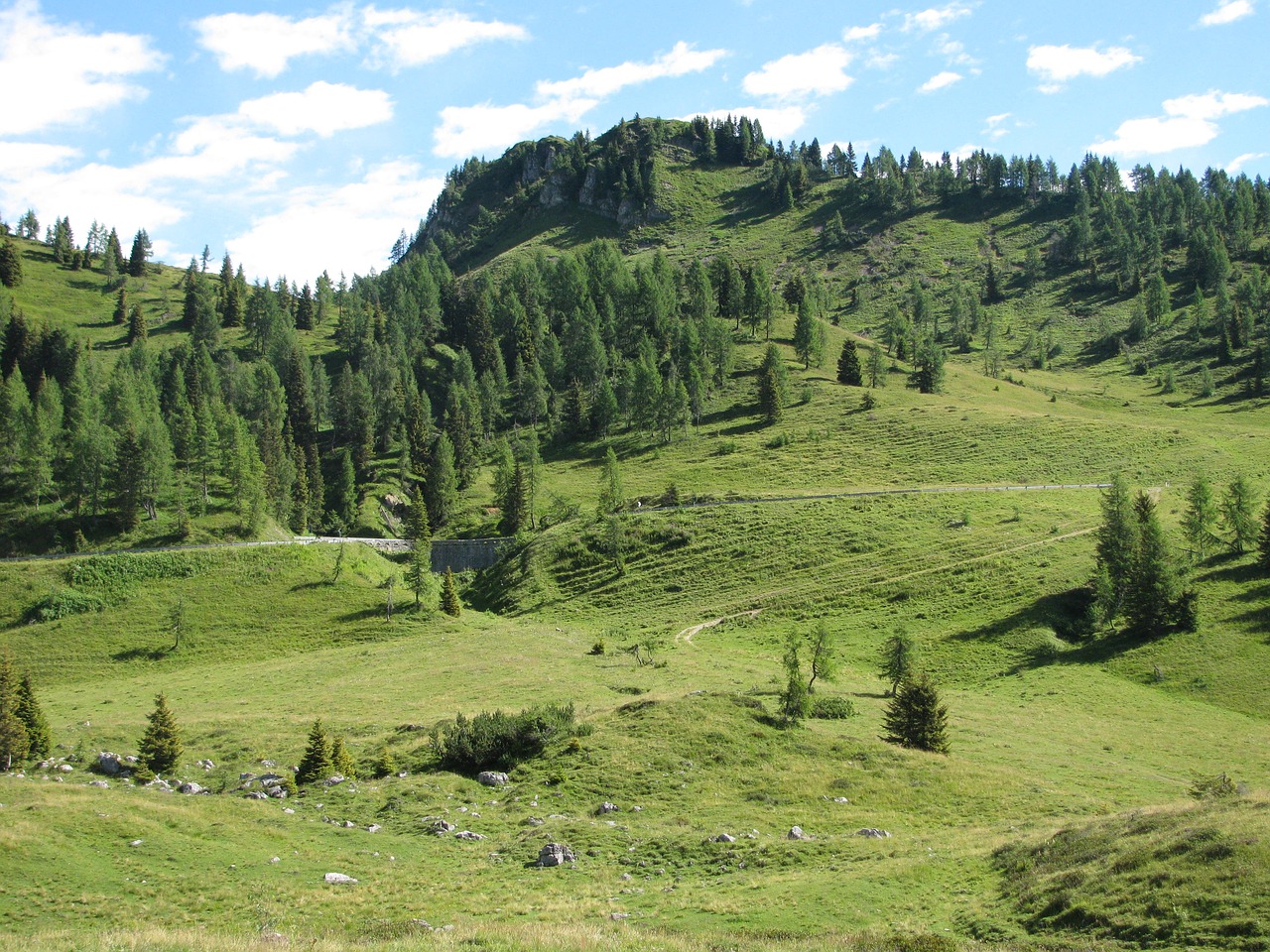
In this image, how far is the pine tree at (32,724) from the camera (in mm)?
40281

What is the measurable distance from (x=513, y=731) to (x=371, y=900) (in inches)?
653

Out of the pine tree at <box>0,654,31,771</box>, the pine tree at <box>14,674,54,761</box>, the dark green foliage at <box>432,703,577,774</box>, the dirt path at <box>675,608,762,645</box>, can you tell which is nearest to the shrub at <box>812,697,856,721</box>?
the dark green foliage at <box>432,703,577,774</box>

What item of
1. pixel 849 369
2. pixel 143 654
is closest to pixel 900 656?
pixel 143 654

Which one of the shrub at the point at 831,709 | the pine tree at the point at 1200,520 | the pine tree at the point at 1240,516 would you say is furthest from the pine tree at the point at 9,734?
the pine tree at the point at 1240,516

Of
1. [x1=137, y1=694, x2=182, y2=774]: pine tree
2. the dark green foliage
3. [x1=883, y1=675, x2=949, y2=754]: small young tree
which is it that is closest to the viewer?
the dark green foliage

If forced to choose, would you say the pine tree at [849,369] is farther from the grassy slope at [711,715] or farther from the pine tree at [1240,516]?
the pine tree at [1240,516]

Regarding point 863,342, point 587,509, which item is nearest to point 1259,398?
point 863,342

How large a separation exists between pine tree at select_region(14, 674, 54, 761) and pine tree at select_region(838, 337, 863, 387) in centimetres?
14120

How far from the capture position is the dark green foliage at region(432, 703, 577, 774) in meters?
38.5

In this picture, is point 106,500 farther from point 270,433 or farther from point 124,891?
point 124,891

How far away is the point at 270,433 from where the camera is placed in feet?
438

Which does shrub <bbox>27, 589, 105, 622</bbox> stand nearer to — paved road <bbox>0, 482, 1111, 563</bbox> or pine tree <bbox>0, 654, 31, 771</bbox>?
paved road <bbox>0, 482, 1111, 563</bbox>

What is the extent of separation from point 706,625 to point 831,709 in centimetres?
3164

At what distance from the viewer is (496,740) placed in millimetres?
38875
